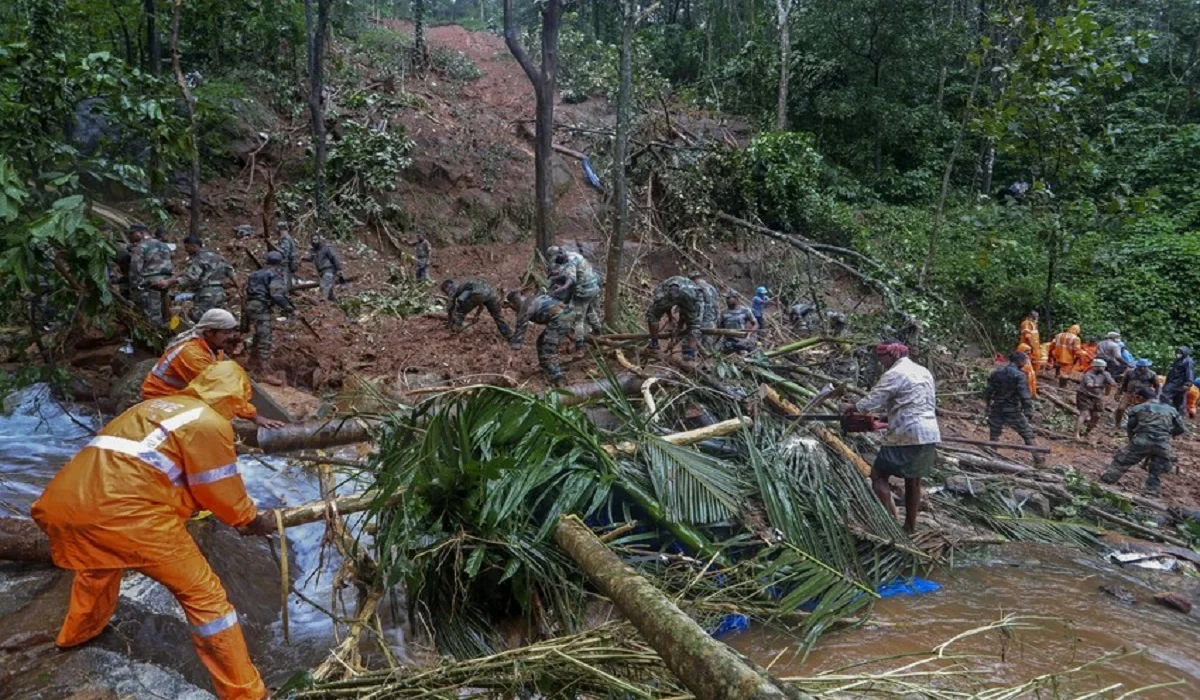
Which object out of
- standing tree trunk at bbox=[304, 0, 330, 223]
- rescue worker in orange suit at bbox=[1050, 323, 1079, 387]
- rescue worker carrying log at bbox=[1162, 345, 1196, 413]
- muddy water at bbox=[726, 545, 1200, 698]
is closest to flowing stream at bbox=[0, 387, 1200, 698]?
muddy water at bbox=[726, 545, 1200, 698]

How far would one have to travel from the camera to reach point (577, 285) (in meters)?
8.80

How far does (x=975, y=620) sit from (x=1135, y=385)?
299 inches

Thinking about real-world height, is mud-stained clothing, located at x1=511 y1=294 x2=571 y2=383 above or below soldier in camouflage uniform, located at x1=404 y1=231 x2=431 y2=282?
below

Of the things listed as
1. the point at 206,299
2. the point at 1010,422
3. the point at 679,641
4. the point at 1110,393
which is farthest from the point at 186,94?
the point at 1110,393

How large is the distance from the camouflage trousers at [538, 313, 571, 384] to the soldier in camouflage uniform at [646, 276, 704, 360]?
102 cm

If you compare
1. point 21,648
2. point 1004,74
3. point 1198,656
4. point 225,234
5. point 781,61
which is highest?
point 781,61

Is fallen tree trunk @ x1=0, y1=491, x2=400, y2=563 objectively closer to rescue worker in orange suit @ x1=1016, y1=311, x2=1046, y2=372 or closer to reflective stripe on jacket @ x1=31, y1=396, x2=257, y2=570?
reflective stripe on jacket @ x1=31, y1=396, x2=257, y2=570

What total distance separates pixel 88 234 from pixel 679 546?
4626 millimetres

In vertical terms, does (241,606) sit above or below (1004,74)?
below

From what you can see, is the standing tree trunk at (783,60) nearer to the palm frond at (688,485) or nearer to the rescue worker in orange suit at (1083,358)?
the rescue worker in orange suit at (1083,358)

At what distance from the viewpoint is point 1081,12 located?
380 inches

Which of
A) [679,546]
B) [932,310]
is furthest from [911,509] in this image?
[932,310]

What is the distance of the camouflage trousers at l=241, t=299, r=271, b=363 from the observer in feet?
28.9

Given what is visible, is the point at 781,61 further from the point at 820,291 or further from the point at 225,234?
the point at 225,234
